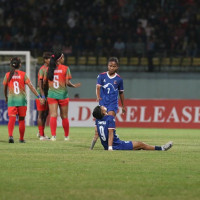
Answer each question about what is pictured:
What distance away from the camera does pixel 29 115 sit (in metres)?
27.1

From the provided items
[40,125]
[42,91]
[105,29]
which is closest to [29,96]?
[105,29]

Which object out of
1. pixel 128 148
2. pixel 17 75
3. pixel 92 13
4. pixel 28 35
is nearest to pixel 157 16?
pixel 92 13

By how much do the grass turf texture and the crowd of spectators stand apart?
19203 millimetres

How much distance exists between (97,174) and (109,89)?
4873mm

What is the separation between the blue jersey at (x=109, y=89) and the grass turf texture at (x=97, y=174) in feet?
3.34

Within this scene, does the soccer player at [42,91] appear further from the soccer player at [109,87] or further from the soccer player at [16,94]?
the soccer player at [109,87]

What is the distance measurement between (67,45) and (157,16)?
15.2 ft

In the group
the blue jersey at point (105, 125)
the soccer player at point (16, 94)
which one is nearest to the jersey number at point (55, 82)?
the soccer player at point (16, 94)

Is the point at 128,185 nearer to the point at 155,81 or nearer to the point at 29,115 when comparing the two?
the point at 29,115

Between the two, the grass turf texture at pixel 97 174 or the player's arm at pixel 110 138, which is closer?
the grass turf texture at pixel 97 174

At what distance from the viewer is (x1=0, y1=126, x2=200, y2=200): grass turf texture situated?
7.89m

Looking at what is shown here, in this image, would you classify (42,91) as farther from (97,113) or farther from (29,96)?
(29,96)

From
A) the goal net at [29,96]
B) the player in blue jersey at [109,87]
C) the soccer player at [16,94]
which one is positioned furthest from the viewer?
the goal net at [29,96]

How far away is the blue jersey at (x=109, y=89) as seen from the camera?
46.7 ft
